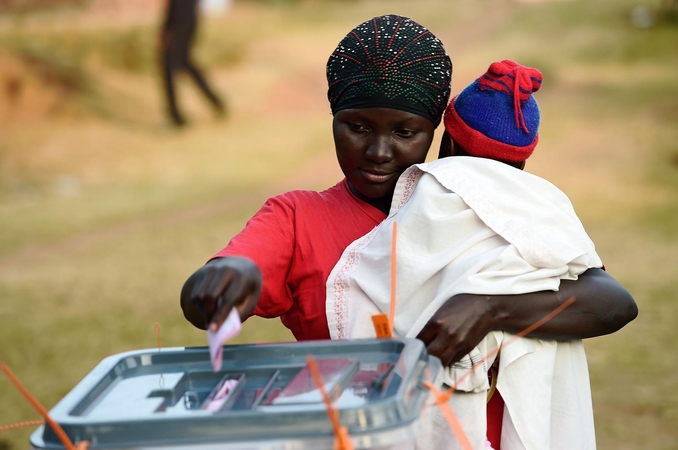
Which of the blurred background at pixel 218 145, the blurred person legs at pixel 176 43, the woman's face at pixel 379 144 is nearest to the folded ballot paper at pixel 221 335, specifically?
the woman's face at pixel 379 144

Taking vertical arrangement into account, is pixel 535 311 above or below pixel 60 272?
above

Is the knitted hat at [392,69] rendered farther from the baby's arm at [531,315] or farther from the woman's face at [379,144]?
the baby's arm at [531,315]

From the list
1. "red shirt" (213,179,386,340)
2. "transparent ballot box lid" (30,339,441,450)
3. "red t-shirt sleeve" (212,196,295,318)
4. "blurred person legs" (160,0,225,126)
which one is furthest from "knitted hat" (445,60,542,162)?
"blurred person legs" (160,0,225,126)

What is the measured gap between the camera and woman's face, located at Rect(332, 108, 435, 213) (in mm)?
2004

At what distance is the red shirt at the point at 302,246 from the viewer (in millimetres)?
1947

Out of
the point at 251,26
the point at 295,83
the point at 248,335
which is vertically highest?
the point at 251,26

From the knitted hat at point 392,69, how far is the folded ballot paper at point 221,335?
700 mm

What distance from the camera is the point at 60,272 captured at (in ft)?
25.5

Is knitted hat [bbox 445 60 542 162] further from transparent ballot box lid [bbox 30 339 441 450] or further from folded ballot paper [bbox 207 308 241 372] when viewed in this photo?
folded ballot paper [bbox 207 308 241 372]

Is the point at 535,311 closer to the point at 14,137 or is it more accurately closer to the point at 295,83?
the point at 14,137

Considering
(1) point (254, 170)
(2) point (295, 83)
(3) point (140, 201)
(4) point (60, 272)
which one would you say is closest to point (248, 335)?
(4) point (60, 272)

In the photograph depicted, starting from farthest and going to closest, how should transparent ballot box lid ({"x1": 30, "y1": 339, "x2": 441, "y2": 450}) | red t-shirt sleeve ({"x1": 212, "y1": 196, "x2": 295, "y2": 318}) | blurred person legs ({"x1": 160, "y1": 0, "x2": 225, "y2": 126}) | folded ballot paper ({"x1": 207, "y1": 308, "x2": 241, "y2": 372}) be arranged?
blurred person legs ({"x1": 160, "y1": 0, "x2": 225, "y2": 126}) < red t-shirt sleeve ({"x1": 212, "y1": 196, "x2": 295, "y2": 318}) < folded ballot paper ({"x1": 207, "y1": 308, "x2": 241, "y2": 372}) < transparent ballot box lid ({"x1": 30, "y1": 339, "x2": 441, "y2": 450})

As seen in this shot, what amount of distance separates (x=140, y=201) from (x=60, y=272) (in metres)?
2.68

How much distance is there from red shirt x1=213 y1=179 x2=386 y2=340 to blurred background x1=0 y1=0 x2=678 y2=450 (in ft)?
11.6
